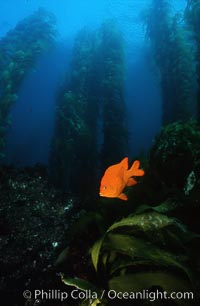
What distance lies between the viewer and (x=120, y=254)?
115 inches

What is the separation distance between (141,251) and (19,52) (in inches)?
333

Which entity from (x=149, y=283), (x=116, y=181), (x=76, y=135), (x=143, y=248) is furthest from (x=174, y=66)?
(x=149, y=283)

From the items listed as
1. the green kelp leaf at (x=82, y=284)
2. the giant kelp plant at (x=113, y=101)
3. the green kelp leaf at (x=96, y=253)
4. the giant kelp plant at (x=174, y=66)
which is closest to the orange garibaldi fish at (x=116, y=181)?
the green kelp leaf at (x=96, y=253)

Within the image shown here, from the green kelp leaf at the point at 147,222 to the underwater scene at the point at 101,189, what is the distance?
0.04ft

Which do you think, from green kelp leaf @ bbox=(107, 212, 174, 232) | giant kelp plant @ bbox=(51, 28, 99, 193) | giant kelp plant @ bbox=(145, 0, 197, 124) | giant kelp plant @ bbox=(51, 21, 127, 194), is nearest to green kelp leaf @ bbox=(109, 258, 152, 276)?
green kelp leaf @ bbox=(107, 212, 174, 232)

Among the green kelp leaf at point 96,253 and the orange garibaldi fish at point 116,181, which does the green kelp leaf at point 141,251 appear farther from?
the orange garibaldi fish at point 116,181

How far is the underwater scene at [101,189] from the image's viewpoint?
2.63 m

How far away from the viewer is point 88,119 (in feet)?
28.8

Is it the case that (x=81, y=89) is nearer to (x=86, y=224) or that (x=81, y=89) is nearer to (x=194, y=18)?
(x=194, y=18)

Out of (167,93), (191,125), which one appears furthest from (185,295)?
(167,93)

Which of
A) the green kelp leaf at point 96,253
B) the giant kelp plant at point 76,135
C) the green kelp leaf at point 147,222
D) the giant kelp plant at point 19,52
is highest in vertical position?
the giant kelp plant at point 19,52

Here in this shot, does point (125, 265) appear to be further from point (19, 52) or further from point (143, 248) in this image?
point (19, 52)

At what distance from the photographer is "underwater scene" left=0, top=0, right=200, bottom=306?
8.63 ft

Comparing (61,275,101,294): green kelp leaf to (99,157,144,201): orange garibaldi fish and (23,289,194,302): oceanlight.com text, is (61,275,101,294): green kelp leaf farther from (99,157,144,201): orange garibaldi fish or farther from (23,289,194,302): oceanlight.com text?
(99,157,144,201): orange garibaldi fish
